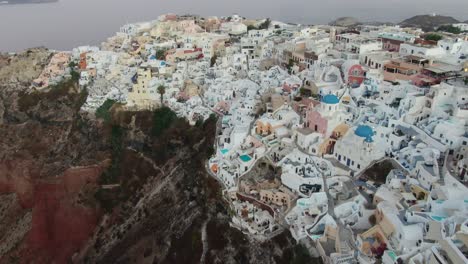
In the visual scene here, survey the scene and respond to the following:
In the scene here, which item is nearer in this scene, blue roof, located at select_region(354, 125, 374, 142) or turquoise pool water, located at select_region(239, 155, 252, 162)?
blue roof, located at select_region(354, 125, 374, 142)

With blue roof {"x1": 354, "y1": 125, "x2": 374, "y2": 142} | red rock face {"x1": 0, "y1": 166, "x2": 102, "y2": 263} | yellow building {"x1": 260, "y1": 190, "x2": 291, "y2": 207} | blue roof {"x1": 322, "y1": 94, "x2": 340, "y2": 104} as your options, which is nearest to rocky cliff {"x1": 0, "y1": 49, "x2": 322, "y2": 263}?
red rock face {"x1": 0, "y1": 166, "x2": 102, "y2": 263}

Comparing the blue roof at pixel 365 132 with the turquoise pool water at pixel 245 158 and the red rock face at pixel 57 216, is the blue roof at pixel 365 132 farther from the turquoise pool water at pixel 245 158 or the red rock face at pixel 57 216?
the red rock face at pixel 57 216

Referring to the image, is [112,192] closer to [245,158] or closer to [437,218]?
[245,158]

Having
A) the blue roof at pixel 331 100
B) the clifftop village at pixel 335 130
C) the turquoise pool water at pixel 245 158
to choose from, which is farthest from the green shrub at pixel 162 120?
the blue roof at pixel 331 100

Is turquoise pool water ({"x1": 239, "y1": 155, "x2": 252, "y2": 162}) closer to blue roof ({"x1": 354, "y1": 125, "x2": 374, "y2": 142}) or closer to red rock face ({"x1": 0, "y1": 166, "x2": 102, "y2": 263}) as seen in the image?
blue roof ({"x1": 354, "y1": 125, "x2": 374, "y2": 142})

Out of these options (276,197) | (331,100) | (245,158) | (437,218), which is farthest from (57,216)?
(437,218)

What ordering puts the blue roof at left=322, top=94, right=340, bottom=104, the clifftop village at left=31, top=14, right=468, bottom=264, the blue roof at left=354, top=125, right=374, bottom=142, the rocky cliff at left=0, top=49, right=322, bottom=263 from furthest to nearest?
the blue roof at left=322, top=94, right=340, bottom=104
the rocky cliff at left=0, top=49, right=322, bottom=263
the blue roof at left=354, top=125, right=374, bottom=142
the clifftop village at left=31, top=14, right=468, bottom=264
